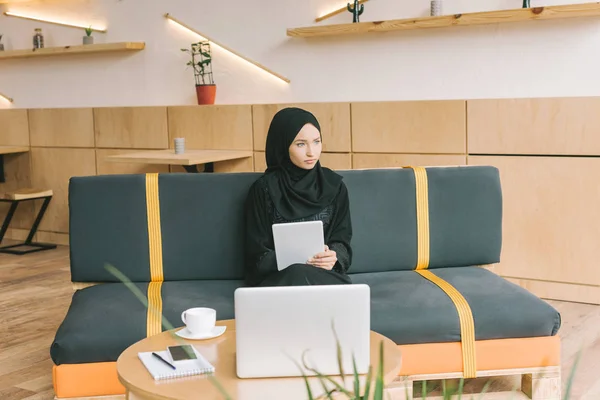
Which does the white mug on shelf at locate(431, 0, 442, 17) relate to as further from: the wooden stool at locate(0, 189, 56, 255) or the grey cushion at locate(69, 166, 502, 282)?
the wooden stool at locate(0, 189, 56, 255)

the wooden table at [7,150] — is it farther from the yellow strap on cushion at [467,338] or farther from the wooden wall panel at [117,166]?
the yellow strap on cushion at [467,338]

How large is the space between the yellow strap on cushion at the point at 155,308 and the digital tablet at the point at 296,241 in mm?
509

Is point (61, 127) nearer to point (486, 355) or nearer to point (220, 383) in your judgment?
point (486, 355)

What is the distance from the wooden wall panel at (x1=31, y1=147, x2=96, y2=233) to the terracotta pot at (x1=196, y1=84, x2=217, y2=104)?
1.34 meters

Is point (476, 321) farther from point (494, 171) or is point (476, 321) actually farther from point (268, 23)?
point (268, 23)

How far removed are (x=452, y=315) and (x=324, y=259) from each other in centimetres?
55

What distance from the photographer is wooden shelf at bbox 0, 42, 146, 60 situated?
264 inches

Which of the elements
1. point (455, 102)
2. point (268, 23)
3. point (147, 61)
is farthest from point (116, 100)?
point (455, 102)

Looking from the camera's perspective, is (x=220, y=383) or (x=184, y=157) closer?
(x=220, y=383)

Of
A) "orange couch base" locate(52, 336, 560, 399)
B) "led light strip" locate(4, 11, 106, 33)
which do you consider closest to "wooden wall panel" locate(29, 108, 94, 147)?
"led light strip" locate(4, 11, 106, 33)

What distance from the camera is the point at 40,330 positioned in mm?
4449

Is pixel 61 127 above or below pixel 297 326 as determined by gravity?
above

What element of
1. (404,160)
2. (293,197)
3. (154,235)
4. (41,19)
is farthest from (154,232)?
(41,19)

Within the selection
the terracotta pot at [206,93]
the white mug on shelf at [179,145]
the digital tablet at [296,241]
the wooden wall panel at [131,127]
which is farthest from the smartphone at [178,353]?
the wooden wall panel at [131,127]
